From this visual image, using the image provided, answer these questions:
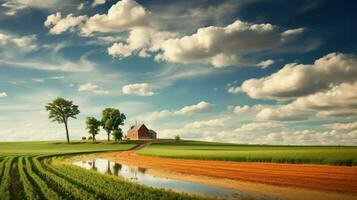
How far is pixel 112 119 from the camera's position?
136875 millimetres

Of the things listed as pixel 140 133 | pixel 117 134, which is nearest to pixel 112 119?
pixel 117 134

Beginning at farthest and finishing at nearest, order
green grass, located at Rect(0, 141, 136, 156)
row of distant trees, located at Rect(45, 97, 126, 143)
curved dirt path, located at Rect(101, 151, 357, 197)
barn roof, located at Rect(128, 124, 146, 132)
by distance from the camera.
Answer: barn roof, located at Rect(128, 124, 146, 132) → row of distant trees, located at Rect(45, 97, 126, 143) → green grass, located at Rect(0, 141, 136, 156) → curved dirt path, located at Rect(101, 151, 357, 197)

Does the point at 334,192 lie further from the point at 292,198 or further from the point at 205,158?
the point at 205,158

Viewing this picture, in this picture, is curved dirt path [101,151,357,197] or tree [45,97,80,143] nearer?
curved dirt path [101,151,357,197]

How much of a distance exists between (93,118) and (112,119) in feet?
21.0

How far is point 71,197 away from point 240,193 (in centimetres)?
1071

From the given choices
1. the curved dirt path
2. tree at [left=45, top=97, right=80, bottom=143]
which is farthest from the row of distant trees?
the curved dirt path

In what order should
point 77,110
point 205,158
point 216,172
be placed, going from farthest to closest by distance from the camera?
point 77,110, point 205,158, point 216,172

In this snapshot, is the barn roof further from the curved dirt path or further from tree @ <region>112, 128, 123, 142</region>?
the curved dirt path

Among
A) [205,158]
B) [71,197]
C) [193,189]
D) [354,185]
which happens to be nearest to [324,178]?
[354,185]

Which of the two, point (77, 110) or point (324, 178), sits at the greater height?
point (77, 110)

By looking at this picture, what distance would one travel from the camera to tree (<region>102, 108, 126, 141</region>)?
13700cm

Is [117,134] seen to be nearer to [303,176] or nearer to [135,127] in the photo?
[135,127]

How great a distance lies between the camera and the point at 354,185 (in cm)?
2620
